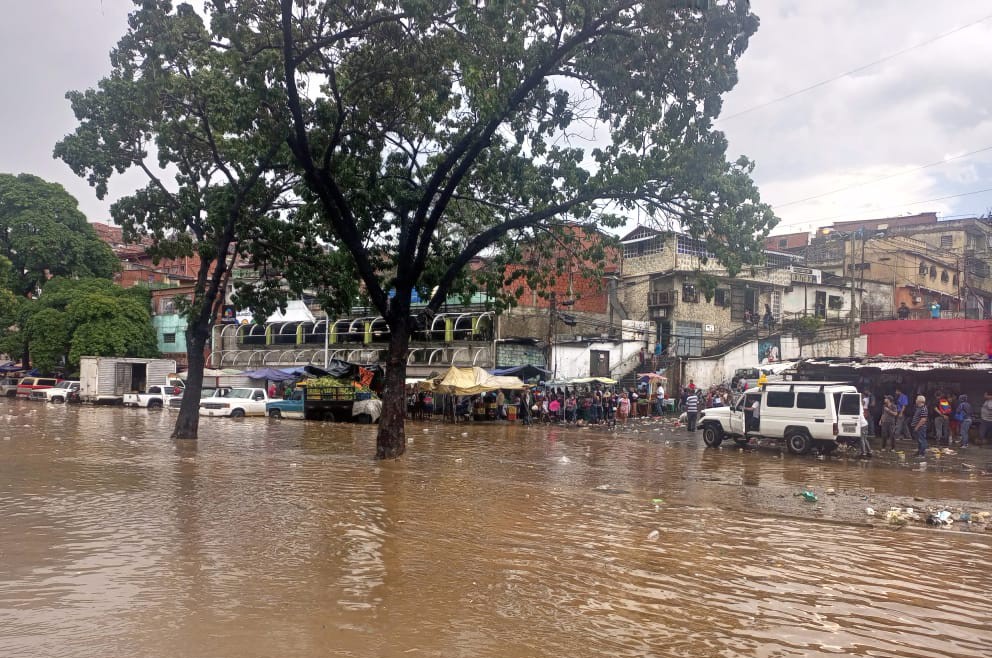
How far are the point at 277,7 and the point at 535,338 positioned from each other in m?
26.2

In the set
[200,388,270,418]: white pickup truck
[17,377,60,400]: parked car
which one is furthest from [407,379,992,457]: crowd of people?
[17,377,60,400]: parked car

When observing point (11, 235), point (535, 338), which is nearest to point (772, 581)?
point (535, 338)

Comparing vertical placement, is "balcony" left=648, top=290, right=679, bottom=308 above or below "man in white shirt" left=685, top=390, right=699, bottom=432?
above

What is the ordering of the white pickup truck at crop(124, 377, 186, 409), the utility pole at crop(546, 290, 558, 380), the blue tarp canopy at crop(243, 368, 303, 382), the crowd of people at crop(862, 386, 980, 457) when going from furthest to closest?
the blue tarp canopy at crop(243, 368, 303, 382), the white pickup truck at crop(124, 377, 186, 409), the utility pole at crop(546, 290, 558, 380), the crowd of people at crop(862, 386, 980, 457)

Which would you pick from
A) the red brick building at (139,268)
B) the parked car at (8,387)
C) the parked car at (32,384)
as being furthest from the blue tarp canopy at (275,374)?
the red brick building at (139,268)

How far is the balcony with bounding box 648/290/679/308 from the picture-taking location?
38.7m

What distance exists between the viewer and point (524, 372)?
33.5 m

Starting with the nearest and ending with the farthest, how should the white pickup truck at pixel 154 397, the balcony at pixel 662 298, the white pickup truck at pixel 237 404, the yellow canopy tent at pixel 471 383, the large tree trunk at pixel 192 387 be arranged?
1. the large tree trunk at pixel 192 387
2. the yellow canopy tent at pixel 471 383
3. the white pickup truck at pixel 237 404
4. the white pickup truck at pixel 154 397
5. the balcony at pixel 662 298

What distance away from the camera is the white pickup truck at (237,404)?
1249 inches

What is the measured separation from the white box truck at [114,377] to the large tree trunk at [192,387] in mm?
22241

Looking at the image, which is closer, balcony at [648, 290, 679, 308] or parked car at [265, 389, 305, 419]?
parked car at [265, 389, 305, 419]

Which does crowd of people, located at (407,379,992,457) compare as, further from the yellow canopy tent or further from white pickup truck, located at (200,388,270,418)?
white pickup truck, located at (200,388,270,418)

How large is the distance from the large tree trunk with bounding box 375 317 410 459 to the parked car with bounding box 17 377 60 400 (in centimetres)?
3578

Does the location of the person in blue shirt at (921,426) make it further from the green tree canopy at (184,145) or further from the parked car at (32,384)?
the parked car at (32,384)
